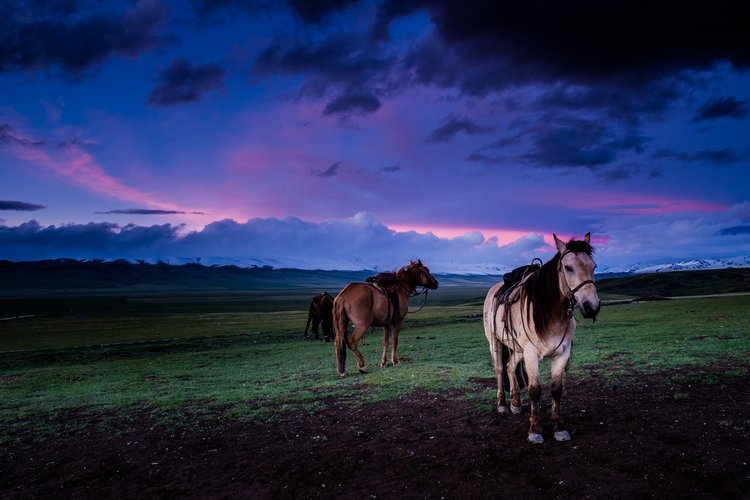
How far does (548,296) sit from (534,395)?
154 cm

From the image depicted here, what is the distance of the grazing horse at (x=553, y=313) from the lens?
611cm

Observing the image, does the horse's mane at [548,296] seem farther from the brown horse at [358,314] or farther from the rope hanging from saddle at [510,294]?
the brown horse at [358,314]

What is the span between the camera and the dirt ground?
17.7 ft

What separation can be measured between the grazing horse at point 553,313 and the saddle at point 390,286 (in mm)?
7091

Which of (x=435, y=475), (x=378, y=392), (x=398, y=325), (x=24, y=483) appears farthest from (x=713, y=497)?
(x=398, y=325)

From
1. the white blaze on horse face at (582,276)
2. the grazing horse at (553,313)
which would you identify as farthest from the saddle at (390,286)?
the white blaze on horse face at (582,276)

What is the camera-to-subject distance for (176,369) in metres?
19.4

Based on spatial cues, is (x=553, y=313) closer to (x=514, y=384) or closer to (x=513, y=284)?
(x=513, y=284)

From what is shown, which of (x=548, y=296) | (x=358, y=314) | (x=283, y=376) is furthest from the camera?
(x=283, y=376)

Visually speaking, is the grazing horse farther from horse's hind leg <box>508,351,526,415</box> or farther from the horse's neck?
the horse's neck

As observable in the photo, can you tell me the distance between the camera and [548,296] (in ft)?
21.9

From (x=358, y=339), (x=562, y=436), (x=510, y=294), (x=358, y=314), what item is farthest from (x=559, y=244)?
(x=358, y=339)

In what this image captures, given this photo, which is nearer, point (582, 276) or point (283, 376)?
point (582, 276)

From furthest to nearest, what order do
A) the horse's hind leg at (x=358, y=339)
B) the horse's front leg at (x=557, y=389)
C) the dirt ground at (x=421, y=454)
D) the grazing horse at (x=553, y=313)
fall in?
the horse's hind leg at (x=358, y=339) → the horse's front leg at (x=557, y=389) → the grazing horse at (x=553, y=313) → the dirt ground at (x=421, y=454)
